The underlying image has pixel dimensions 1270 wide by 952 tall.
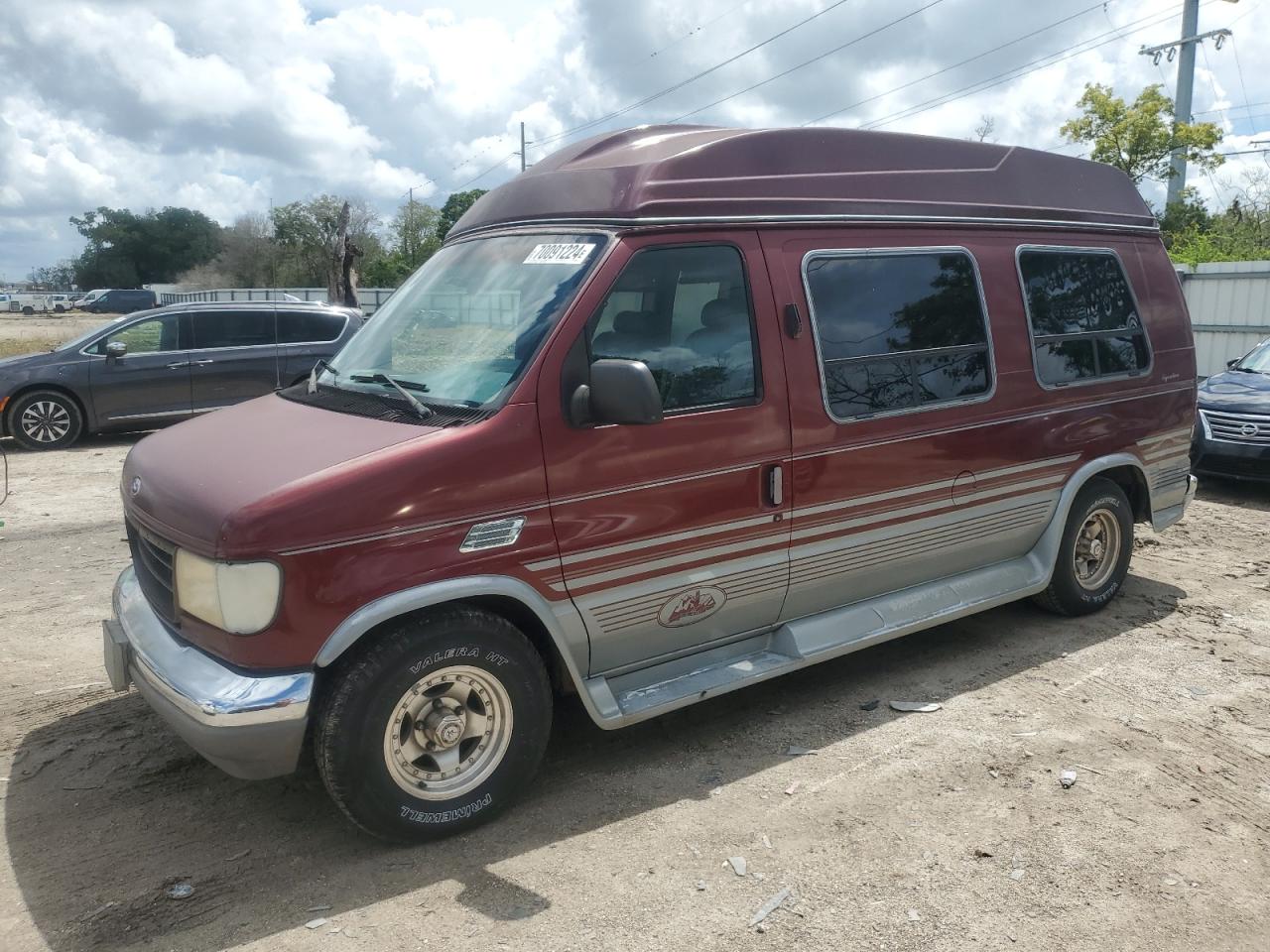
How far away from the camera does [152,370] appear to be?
12.6 m

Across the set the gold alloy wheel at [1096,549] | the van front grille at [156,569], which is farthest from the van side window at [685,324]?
the gold alloy wheel at [1096,549]

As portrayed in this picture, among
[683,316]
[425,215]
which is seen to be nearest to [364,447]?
[683,316]

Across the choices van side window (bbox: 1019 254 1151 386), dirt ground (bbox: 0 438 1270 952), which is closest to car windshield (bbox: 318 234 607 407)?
dirt ground (bbox: 0 438 1270 952)

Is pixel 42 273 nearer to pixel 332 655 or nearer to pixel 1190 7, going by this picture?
pixel 1190 7

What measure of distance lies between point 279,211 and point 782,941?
2835 inches

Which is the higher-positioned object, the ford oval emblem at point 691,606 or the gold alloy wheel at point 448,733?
the ford oval emblem at point 691,606

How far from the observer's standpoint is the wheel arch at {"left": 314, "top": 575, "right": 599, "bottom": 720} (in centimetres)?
340

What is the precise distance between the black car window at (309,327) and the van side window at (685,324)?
33.4ft

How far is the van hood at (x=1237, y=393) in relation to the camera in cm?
947

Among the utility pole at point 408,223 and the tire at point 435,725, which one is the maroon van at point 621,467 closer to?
the tire at point 435,725

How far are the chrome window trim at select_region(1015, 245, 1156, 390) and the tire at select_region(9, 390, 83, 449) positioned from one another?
36.7 feet

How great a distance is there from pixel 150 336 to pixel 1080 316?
10905 mm

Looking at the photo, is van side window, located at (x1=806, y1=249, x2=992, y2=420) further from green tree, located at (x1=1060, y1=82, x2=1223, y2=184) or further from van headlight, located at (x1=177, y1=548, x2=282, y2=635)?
green tree, located at (x1=1060, y1=82, x2=1223, y2=184)

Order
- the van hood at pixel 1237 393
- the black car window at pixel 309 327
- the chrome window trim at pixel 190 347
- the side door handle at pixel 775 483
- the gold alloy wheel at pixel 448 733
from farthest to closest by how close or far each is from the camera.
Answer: the black car window at pixel 309 327
the chrome window trim at pixel 190 347
the van hood at pixel 1237 393
the side door handle at pixel 775 483
the gold alloy wheel at pixel 448 733
